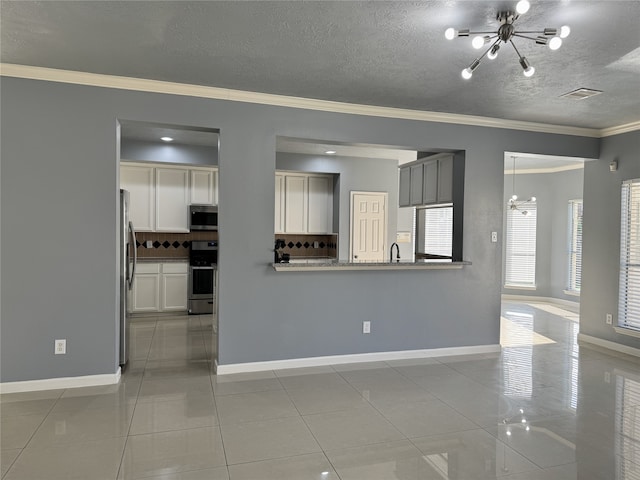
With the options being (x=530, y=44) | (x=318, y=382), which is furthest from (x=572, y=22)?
(x=318, y=382)

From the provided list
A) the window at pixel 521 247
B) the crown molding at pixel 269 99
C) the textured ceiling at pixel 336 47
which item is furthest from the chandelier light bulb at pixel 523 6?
the window at pixel 521 247

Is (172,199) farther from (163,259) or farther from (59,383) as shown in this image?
(59,383)

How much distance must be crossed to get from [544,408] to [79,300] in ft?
12.6

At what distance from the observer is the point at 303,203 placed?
753 cm

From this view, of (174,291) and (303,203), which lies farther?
(303,203)

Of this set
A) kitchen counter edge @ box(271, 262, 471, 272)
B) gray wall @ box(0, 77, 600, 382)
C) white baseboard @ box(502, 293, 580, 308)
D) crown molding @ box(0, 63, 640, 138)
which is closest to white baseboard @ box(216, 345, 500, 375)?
gray wall @ box(0, 77, 600, 382)

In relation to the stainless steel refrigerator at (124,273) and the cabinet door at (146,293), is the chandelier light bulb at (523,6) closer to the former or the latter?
the stainless steel refrigerator at (124,273)

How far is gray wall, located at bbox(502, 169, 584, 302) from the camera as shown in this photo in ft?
27.3

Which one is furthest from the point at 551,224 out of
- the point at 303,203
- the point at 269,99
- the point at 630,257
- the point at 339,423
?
the point at 339,423

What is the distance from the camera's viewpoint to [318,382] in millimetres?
3857

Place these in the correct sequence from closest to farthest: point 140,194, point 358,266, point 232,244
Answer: point 232,244, point 358,266, point 140,194

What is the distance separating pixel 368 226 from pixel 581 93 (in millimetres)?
4077

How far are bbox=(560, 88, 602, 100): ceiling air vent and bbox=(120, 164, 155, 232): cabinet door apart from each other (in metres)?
5.54

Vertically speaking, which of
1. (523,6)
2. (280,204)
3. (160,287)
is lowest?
(160,287)
